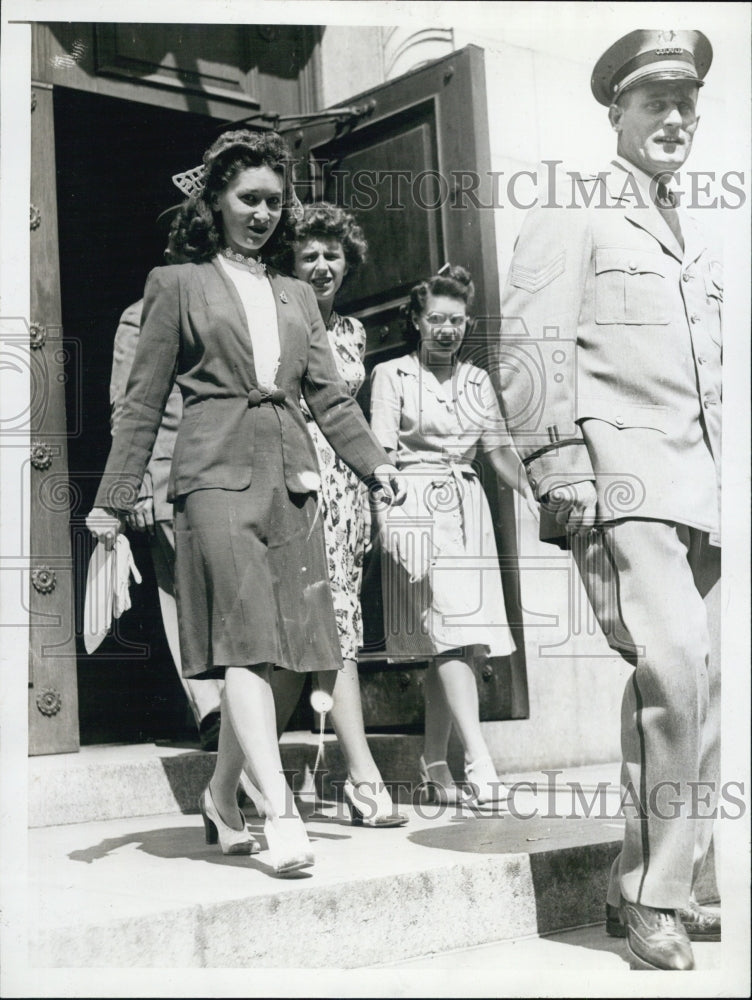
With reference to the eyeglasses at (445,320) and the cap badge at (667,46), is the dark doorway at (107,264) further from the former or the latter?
the cap badge at (667,46)

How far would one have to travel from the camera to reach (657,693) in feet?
11.8

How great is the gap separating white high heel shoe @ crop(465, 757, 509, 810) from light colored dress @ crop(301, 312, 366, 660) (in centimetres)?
→ 60

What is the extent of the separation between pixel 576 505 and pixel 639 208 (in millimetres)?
891

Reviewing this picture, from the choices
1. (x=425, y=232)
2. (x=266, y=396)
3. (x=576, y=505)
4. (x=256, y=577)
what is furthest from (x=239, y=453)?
(x=425, y=232)

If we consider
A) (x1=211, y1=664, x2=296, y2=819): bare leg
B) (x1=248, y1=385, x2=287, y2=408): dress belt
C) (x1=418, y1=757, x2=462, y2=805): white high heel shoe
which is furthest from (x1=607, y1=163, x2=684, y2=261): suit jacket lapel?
(x1=418, y1=757, x2=462, y2=805): white high heel shoe

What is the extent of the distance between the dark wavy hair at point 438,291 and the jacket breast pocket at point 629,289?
1.39 m

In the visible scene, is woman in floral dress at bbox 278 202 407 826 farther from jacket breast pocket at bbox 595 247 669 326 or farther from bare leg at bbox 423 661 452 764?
jacket breast pocket at bbox 595 247 669 326

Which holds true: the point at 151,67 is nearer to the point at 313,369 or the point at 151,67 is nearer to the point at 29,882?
the point at 313,369

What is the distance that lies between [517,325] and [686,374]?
1.57ft

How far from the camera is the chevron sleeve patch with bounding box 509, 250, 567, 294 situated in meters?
3.94

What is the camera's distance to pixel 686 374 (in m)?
3.90

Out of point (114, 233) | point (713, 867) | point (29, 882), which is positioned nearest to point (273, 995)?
point (29, 882)

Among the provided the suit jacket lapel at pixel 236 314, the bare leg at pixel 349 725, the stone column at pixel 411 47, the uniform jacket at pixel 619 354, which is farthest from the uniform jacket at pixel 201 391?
the stone column at pixel 411 47

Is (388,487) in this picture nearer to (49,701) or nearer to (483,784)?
(483,784)
